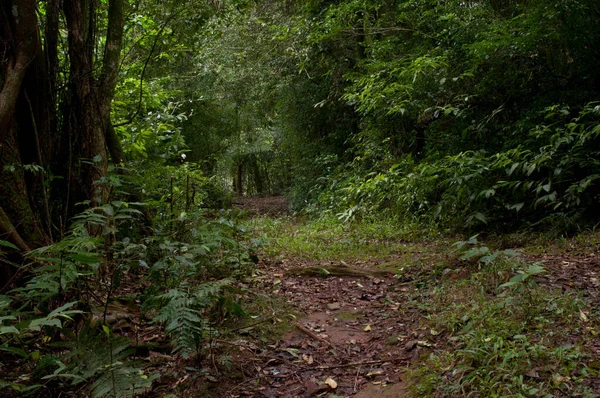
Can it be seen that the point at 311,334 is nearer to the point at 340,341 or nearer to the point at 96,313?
the point at 340,341

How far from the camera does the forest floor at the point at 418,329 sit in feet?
8.30

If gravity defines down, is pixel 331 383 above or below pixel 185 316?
below

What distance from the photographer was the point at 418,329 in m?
3.58

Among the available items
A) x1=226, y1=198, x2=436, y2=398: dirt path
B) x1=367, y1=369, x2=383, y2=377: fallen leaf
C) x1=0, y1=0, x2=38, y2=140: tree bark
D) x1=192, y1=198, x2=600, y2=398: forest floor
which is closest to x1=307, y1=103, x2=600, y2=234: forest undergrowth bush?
x1=192, y1=198, x2=600, y2=398: forest floor

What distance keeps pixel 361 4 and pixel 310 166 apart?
6.60 m

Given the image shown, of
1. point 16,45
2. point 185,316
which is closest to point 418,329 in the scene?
point 185,316

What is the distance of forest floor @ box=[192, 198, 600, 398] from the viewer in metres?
2.53

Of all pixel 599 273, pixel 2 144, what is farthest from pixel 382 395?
pixel 2 144

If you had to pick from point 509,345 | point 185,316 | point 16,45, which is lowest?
point 509,345

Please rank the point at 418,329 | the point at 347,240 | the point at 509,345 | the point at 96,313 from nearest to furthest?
the point at 509,345 < the point at 96,313 < the point at 418,329 < the point at 347,240

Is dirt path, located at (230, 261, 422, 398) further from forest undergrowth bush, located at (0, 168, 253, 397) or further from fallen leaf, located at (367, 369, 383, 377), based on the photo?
forest undergrowth bush, located at (0, 168, 253, 397)

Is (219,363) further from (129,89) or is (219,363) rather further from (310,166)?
(310,166)

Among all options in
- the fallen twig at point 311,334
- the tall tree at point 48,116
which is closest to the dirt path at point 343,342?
the fallen twig at point 311,334

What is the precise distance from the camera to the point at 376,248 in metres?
7.00
